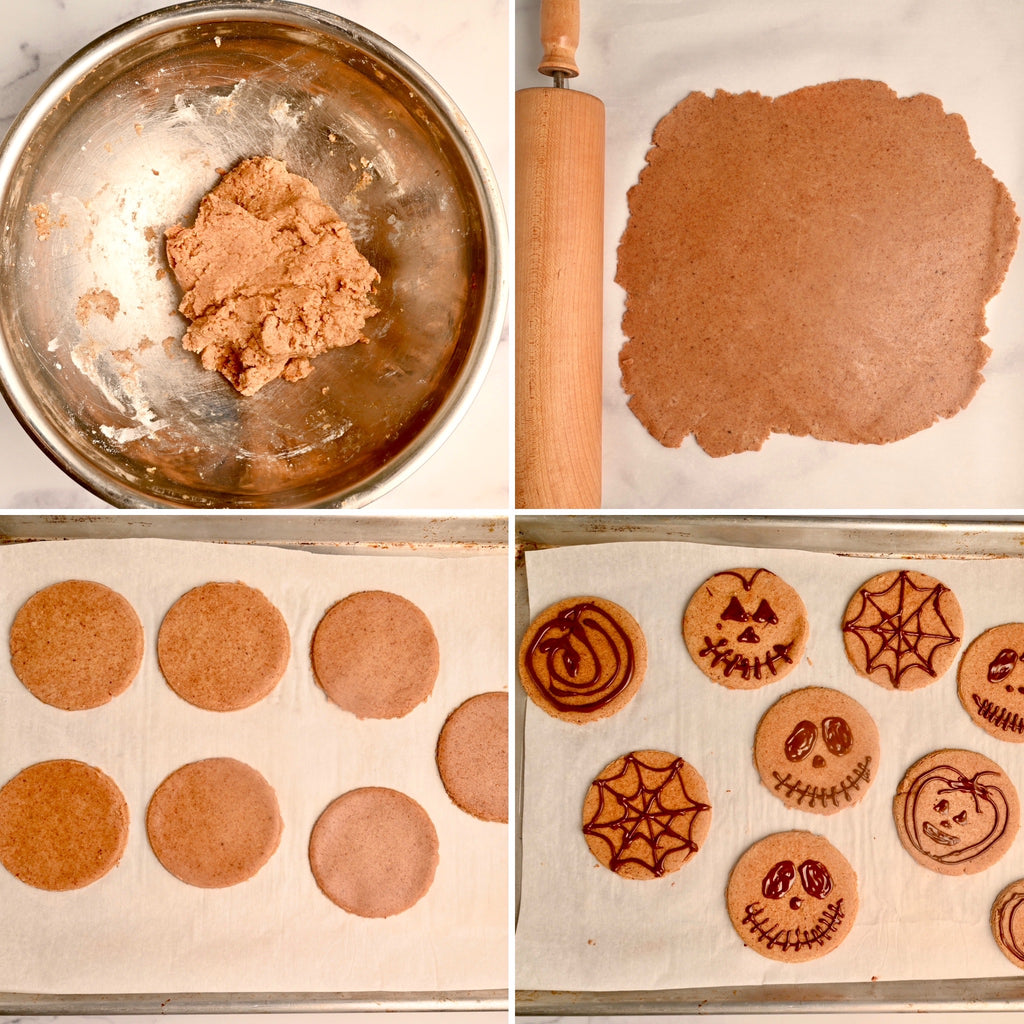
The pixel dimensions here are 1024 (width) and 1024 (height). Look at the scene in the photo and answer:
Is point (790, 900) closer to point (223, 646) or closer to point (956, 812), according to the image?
point (956, 812)

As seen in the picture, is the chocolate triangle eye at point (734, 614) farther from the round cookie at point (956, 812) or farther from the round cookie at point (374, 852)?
the round cookie at point (374, 852)

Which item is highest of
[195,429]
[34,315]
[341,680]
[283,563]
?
[34,315]

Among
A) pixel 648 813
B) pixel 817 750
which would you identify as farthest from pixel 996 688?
pixel 648 813

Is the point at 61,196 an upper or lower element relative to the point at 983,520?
upper

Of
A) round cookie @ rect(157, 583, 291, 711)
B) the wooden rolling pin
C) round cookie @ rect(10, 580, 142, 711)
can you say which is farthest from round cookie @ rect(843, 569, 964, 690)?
round cookie @ rect(10, 580, 142, 711)

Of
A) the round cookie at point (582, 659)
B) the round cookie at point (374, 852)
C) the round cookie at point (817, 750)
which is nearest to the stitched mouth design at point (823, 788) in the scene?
the round cookie at point (817, 750)

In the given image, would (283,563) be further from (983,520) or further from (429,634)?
(983,520)

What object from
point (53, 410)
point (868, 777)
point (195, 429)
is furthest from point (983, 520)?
point (53, 410)
